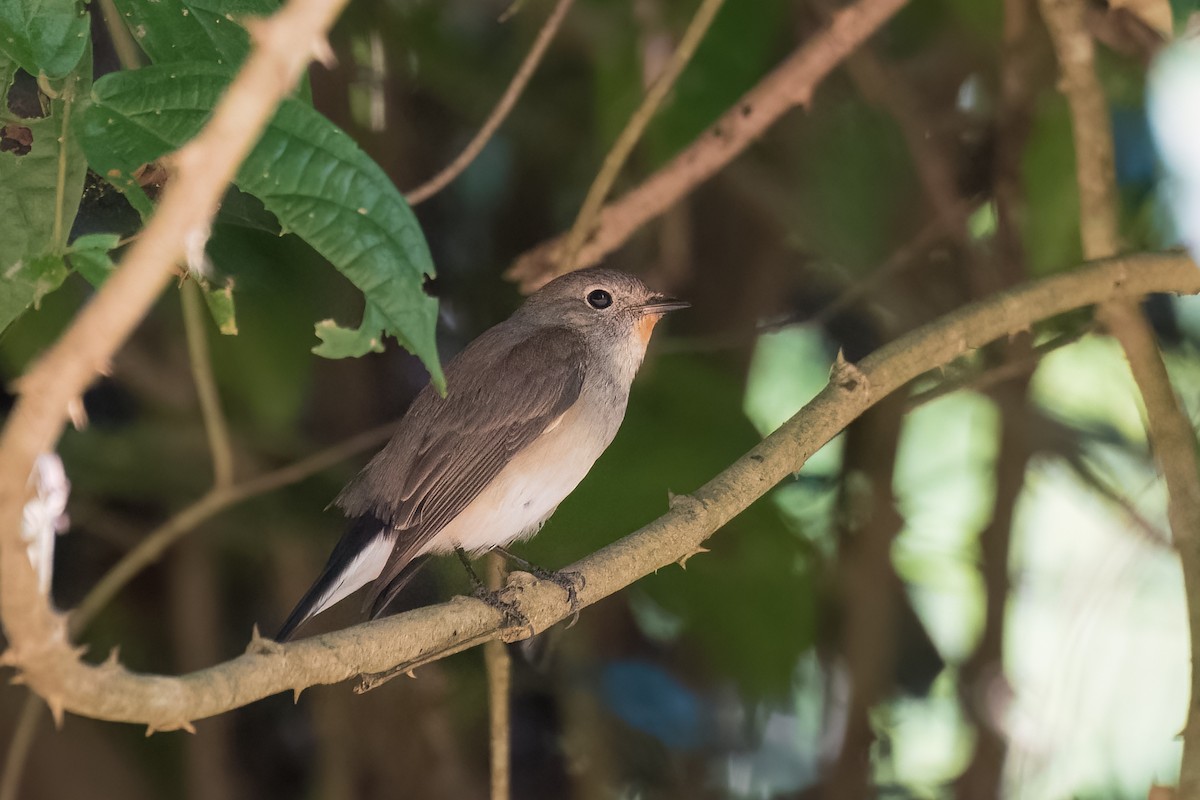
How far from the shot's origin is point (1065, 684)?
3.62 metres

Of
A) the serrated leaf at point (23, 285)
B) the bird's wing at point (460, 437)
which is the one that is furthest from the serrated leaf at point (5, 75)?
the bird's wing at point (460, 437)

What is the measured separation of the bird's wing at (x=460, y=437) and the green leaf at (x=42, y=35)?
4.39 ft

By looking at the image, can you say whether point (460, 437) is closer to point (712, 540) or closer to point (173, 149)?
point (712, 540)

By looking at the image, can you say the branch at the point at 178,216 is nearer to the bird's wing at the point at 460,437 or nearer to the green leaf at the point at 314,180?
the green leaf at the point at 314,180

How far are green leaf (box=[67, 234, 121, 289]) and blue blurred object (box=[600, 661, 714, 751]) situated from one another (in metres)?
2.78

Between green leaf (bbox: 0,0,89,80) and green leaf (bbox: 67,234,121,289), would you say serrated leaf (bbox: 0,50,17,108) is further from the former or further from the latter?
green leaf (bbox: 67,234,121,289)

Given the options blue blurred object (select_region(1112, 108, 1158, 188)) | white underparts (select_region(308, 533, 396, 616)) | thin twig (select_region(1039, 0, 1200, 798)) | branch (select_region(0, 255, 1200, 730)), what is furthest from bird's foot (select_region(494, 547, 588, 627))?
blue blurred object (select_region(1112, 108, 1158, 188))

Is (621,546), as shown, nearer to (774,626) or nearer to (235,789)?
(774,626)

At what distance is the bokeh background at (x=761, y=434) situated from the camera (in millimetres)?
3672

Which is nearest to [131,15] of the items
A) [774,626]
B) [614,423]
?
[614,423]

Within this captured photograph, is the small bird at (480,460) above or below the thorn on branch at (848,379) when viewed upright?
above

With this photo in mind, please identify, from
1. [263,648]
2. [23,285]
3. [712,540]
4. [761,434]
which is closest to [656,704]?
[712,540]

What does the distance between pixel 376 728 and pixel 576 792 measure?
657 mm

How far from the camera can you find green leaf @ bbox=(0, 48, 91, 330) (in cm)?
185
